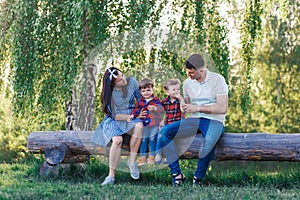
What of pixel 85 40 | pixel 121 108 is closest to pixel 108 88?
pixel 121 108

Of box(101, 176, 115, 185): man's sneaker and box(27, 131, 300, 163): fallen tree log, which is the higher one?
box(27, 131, 300, 163): fallen tree log

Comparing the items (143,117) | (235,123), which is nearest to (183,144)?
(143,117)

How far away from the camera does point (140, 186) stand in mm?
5617

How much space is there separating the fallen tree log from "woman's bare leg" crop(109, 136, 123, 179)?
0.12 meters

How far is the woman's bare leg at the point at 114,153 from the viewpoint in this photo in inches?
229

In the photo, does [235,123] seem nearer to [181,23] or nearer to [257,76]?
[257,76]

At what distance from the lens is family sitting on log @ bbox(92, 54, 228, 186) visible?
556 cm

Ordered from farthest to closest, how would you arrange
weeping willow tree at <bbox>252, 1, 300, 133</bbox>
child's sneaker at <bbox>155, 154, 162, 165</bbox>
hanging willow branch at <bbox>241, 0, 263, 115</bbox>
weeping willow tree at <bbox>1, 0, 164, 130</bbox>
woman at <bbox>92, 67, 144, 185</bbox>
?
weeping willow tree at <bbox>252, 1, 300, 133</bbox> < hanging willow branch at <bbox>241, 0, 263, 115</bbox> < weeping willow tree at <bbox>1, 0, 164, 130</bbox> < woman at <bbox>92, 67, 144, 185</bbox> < child's sneaker at <bbox>155, 154, 162, 165</bbox>

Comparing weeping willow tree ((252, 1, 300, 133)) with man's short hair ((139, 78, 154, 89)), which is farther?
weeping willow tree ((252, 1, 300, 133))

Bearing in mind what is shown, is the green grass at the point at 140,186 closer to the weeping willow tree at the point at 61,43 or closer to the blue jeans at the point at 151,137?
the blue jeans at the point at 151,137

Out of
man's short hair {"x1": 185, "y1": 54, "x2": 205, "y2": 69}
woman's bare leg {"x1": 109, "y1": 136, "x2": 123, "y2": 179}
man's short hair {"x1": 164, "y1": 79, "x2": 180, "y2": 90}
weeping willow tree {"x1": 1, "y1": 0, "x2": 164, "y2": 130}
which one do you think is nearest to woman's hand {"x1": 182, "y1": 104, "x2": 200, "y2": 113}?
man's short hair {"x1": 164, "y1": 79, "x2": 180, "y2": 90}

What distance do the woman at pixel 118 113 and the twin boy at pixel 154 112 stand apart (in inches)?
3.8

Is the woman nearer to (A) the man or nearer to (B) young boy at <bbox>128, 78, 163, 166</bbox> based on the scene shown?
(B) young boy at <bbox>128, 78, 163, 166</bbox>

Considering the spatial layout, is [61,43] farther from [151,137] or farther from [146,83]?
[151,137]
